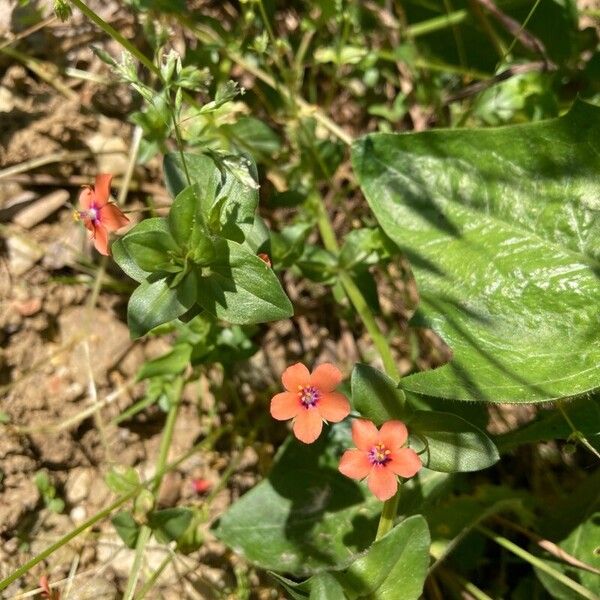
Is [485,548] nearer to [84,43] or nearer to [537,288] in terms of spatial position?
[537,288]

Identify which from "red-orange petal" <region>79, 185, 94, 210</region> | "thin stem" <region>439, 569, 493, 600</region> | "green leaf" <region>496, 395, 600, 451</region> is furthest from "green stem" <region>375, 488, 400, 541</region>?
"red-orange petal" <region>79, 185, 94, 210</region>

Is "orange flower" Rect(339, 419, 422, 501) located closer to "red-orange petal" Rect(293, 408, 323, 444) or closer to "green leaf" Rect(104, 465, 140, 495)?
"red-orange petal" Rect(293, 408, 323, 444)

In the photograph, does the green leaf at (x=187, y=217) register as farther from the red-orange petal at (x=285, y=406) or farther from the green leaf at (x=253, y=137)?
the green leaf at (x=253, y=137)

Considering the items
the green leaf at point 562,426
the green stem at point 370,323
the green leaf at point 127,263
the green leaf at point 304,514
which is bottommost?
the green leaf at point 304,514

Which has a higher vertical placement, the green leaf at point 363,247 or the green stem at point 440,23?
the green stem at point 440,23

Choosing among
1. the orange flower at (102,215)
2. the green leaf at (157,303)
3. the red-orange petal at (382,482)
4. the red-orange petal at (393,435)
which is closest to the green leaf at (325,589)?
the red-orange petal at (382,482)

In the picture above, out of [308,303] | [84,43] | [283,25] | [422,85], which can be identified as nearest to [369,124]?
[422,85]

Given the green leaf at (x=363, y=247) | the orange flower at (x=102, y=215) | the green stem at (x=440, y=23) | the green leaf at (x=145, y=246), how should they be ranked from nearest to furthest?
the green leaf at (x=145, y=246) < the orange flower at (x=102, y=215) < the green leaf at (x=363, y=247) < the green stem at (x=440, y=23)
